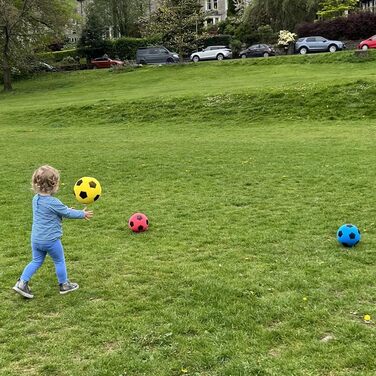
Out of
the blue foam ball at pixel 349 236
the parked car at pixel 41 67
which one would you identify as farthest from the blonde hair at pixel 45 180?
the parked car at pixel 41 67

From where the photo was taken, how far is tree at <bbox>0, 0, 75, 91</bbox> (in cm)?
3900

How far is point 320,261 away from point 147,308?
2.23 m

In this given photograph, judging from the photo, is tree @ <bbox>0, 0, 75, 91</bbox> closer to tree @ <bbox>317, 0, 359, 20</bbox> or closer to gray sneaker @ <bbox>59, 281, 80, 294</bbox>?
tree @ <bbox>317, 0, 359, 20</bbox>

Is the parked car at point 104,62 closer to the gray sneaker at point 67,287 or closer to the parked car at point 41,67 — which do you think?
the parked car at point 41,67

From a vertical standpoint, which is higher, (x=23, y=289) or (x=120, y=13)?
(x=120, y=13)

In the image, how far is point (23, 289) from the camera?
5586mm

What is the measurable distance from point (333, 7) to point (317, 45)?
922 cm

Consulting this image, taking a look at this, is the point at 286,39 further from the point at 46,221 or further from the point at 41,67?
the point at 46,221

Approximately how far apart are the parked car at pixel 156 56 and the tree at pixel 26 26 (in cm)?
894

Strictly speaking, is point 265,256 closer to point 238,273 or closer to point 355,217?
point 238,273

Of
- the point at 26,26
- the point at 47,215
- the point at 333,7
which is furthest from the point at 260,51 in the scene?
the point at 47,215

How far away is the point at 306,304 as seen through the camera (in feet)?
16.7

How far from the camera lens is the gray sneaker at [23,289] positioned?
556 centimetres

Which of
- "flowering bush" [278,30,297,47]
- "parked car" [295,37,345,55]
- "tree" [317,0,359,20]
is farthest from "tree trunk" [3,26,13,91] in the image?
"tree" [317,0,359,20]
